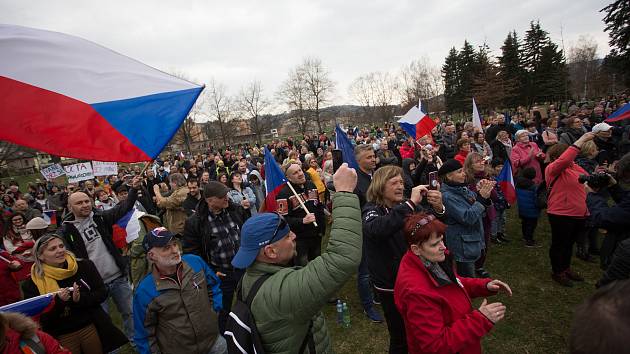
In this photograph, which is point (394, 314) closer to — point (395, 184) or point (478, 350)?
point (478, 350)

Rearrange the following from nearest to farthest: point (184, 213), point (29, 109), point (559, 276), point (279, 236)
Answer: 1. point (279, 236)
2. point (29, 109)
3. point (559, 276)
4. point (184, 213)

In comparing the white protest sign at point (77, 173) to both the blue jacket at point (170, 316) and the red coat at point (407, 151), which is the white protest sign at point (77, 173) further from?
the red coat at point (407, 151)

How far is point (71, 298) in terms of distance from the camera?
3076mm

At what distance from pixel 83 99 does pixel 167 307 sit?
186cm

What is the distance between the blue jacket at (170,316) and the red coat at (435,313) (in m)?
1.83

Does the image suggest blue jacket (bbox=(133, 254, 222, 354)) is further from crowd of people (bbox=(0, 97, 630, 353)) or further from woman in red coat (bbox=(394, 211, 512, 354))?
woman in red coat (bbox=(394, 211, 512, 354))

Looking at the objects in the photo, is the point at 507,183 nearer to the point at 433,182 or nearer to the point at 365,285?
the point at 433,182

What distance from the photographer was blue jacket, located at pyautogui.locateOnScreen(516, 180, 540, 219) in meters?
5.93

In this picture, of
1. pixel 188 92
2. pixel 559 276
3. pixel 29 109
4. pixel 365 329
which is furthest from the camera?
pixel 559 276

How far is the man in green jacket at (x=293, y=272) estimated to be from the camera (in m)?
1.68

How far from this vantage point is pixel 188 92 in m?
2.77

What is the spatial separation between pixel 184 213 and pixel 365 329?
3558mm

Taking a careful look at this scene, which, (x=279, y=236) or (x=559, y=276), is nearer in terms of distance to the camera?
(x=279, y=236)

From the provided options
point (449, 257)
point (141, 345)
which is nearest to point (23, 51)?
point (141, 345)
